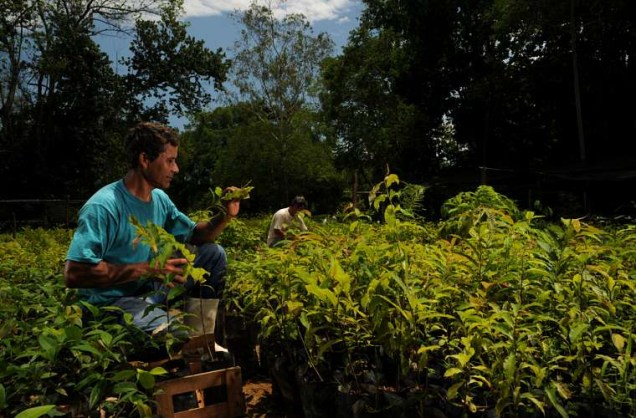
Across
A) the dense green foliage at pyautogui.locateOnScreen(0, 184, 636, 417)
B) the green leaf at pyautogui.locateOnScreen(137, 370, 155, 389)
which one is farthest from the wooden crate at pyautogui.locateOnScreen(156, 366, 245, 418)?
the green leaf at pyautogui.locateOnScreen(137, 370, 155, 389)

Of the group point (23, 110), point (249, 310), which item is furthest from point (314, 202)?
point (249, 310)

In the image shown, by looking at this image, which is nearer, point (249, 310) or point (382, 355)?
point (382, 355)

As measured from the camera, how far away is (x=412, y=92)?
24469 millimetres

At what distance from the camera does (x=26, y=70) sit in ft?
78.7

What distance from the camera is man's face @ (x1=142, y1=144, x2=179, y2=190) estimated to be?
3.02 m

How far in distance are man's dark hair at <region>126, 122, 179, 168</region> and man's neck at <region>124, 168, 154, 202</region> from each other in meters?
0.06

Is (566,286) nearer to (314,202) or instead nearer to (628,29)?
(628,29)

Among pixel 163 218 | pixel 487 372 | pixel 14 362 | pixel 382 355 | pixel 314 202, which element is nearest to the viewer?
pixel 487 372

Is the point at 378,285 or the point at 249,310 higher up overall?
the point at 378,285

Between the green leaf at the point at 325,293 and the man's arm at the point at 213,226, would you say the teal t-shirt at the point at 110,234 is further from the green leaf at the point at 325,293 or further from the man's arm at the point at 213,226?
A: the green leaf at the point at 325,293

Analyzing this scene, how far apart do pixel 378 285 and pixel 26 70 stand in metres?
26.6

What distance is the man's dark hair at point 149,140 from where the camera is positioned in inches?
117

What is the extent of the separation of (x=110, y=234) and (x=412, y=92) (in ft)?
75.7

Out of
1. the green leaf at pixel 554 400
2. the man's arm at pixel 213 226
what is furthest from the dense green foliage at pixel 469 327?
the man's arm at pixel 213 226
